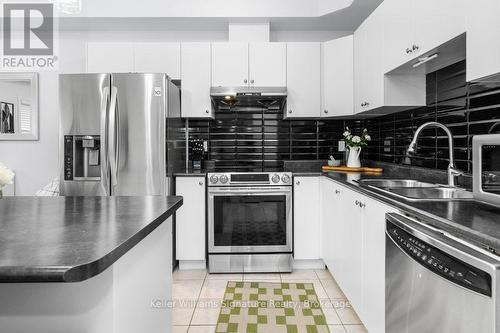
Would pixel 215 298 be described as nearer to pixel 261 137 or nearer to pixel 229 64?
pixel 261 137

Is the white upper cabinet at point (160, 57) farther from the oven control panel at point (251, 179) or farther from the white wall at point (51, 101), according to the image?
the oven control panel at point (251, 179)

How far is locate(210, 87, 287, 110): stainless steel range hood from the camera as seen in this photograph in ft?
10.7

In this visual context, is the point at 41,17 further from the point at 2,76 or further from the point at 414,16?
the point at 414,16

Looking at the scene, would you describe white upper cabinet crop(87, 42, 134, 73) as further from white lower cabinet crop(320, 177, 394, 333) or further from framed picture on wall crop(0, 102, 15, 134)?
white lower cabinet crop(320, 177, 394, 333)

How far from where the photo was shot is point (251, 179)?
3121 mm

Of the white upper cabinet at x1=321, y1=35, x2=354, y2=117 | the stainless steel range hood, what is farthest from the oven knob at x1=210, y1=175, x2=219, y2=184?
the white upper cabinet at x1=321, y1=35, x2=354, y2=117

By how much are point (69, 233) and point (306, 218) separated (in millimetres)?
2440

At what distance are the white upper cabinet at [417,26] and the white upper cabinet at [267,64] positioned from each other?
1.19 meters

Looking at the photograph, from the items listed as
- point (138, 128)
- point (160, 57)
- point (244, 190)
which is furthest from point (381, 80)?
point (160, 57)

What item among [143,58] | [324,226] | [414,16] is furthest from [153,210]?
[143,58]

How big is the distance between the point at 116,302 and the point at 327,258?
233 cm

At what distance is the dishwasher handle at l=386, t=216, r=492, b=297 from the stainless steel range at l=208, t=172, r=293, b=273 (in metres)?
1.61

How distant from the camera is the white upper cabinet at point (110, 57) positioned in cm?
337

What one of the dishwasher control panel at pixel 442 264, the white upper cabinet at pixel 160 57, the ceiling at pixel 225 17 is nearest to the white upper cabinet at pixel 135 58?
the white upper cabinet at pixel 160 57
